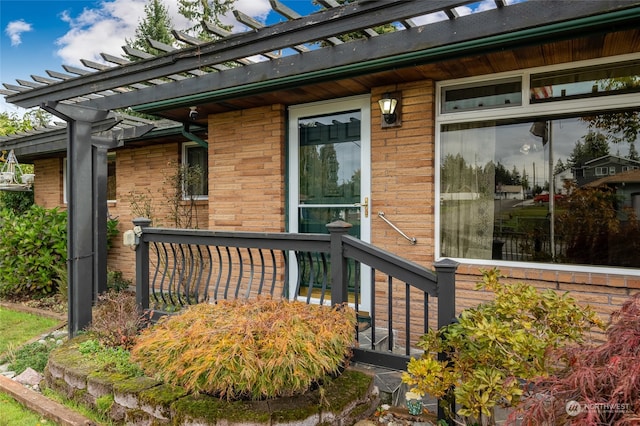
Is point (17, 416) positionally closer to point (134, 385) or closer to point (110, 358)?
point (110, 358)

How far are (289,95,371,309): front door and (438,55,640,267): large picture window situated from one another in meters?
0.89

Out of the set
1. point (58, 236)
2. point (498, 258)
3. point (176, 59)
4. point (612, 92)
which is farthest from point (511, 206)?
point (58, 236)

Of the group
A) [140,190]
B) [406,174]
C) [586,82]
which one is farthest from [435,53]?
[140,190]

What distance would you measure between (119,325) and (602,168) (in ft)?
14.6

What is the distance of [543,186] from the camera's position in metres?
3.68

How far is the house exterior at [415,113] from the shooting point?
9.30 ft

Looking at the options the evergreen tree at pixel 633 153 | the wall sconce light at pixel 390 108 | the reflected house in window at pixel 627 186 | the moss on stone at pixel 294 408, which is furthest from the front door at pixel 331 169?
the evergreen tree at pixel 633 153

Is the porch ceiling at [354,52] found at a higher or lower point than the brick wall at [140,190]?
higher

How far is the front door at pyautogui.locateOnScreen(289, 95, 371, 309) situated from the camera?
14.8 ft

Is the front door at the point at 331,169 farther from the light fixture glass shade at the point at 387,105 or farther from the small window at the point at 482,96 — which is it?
the small window at the point at 482,96

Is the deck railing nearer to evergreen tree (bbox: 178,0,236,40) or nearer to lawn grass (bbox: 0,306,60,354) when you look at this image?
A: lawn grass (bbox: 0,306,60,354)

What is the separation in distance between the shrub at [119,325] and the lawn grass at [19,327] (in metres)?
1.18

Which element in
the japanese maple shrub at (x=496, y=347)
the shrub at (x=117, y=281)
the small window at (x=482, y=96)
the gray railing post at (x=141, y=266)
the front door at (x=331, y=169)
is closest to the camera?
the japanese maple shrub at (x=496, y=347)

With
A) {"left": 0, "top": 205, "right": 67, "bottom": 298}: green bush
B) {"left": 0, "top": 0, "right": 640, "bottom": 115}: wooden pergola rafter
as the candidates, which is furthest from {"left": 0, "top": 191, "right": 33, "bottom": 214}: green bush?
{"left": 0, "top": 0, "right": 640, "bottom": 115}: wooden pergola rafter
